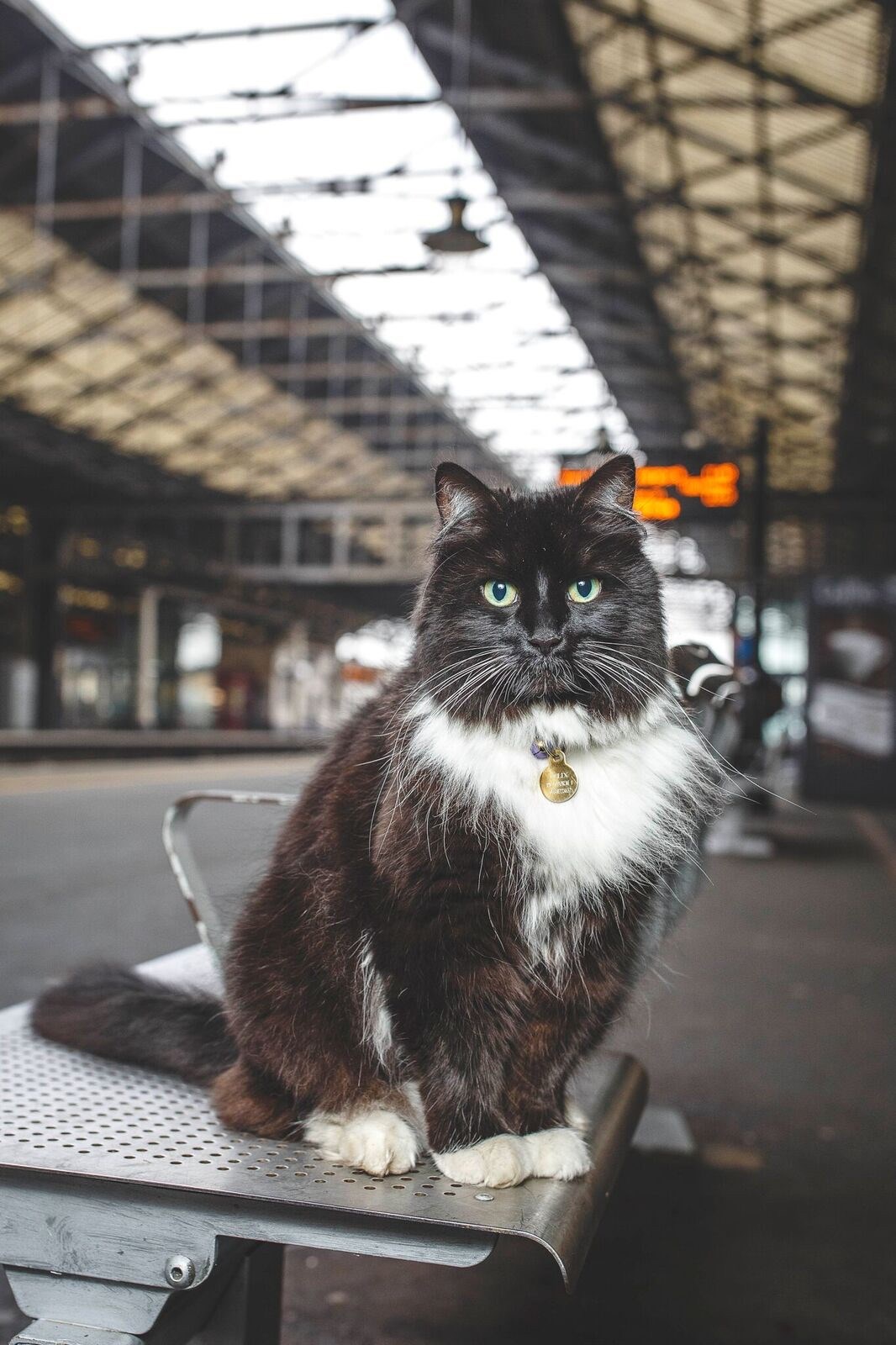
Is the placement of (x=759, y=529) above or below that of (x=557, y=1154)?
above

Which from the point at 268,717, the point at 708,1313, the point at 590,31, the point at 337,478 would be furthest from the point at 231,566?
the point at 708,1313

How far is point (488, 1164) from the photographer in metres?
1.42

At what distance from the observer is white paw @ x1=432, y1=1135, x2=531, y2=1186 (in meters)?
1.41

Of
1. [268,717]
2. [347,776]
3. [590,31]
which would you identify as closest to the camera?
[347,776]

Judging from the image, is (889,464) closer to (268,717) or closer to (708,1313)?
(268,717)

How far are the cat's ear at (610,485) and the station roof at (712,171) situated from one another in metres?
8.82

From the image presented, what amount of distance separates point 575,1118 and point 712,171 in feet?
44.5

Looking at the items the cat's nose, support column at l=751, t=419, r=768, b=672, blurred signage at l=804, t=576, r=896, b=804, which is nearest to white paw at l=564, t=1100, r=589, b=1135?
the cat's nose

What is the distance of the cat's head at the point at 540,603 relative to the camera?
1.45 metres

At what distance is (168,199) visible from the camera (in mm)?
13555

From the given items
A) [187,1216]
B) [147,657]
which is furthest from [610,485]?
[147,657]

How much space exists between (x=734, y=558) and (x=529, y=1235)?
21.6 metres

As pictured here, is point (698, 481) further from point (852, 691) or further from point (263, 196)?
point (852, 691)

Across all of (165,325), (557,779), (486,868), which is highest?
(165,325)
